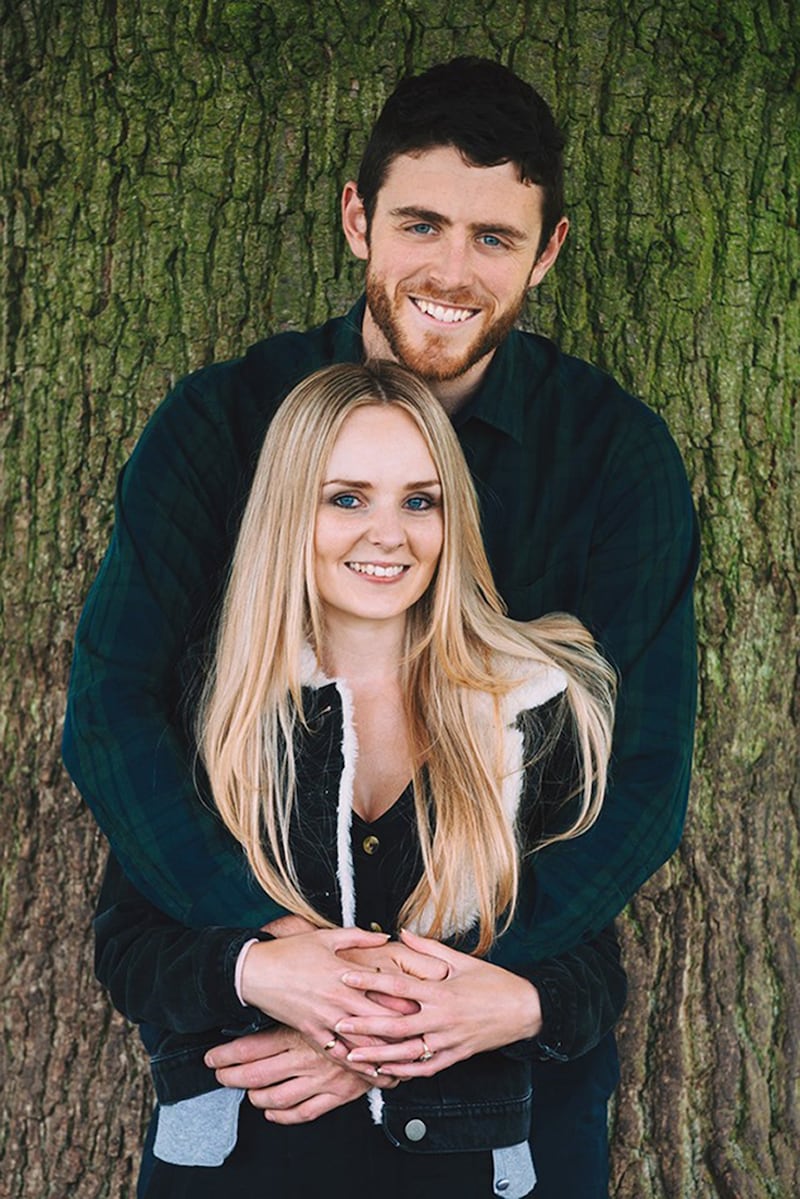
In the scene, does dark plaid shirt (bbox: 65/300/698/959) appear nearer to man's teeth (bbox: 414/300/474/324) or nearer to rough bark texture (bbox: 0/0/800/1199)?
man's teeth (bbox: 414/300/474/324)

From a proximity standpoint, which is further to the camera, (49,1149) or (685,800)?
(49,1149)

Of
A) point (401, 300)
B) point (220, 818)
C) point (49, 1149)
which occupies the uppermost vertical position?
point (401, 300)

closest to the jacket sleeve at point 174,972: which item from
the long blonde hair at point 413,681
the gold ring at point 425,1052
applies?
the long blonde hair at point 413,681

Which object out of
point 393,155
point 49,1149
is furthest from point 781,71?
point 49,1149

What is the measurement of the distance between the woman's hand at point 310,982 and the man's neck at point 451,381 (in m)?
1.12

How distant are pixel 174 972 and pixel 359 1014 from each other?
1.16 ft

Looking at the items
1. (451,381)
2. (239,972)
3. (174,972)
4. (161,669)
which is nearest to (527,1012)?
(239,972)

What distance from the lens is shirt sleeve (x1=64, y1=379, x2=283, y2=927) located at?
9.24 feet

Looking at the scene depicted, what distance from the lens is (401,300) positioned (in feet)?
9.89

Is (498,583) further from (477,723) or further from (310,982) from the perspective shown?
(310,982)

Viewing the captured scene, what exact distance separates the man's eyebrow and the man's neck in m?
0.23

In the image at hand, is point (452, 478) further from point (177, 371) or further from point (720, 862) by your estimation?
point (720, 862)

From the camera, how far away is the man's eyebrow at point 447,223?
116 inches

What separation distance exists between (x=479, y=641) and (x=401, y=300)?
697 millimetres
